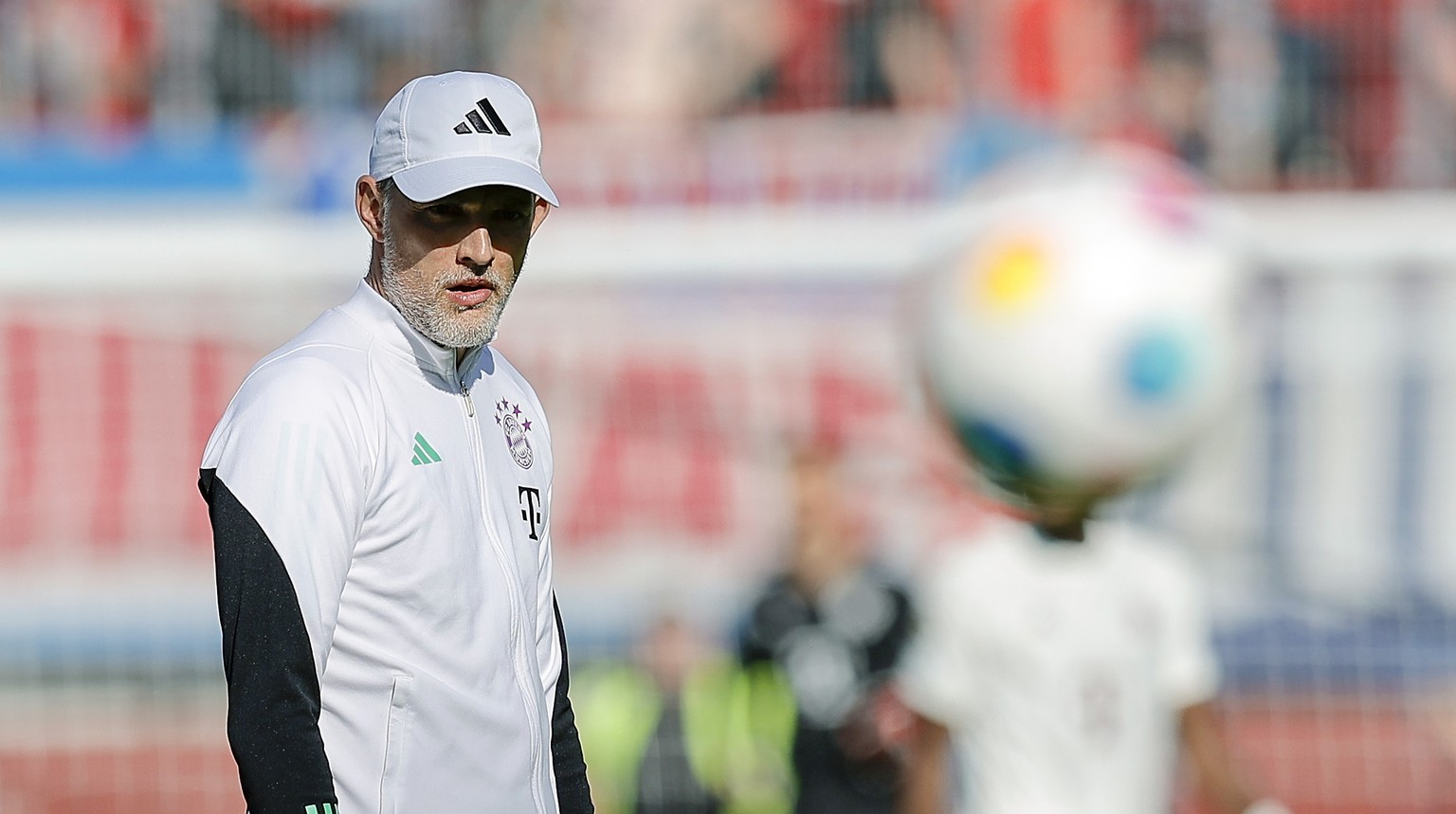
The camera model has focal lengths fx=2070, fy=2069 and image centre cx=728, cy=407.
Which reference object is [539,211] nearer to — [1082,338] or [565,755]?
[565,755]

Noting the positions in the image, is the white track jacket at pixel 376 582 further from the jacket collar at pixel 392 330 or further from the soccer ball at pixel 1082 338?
the soccer ball at pixel 1082 338

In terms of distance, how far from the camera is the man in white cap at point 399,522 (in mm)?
2287

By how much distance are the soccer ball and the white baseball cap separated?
2016mm

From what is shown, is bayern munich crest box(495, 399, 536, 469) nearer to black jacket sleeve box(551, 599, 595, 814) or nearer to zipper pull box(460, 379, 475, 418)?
zipper pull box(460, 379, 475, 418)

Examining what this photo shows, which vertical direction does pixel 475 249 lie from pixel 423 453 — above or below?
above

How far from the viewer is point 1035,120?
8.73 m

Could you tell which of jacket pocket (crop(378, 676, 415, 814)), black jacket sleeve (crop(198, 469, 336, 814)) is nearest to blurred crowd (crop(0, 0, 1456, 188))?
jacket pocket (crop(378, 676, 415, 814))

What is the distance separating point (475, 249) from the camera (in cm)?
248

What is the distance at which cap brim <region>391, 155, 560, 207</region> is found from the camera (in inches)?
95.0

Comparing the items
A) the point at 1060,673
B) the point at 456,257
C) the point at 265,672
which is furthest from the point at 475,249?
the point at 1060,673

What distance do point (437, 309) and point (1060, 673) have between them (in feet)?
8.03

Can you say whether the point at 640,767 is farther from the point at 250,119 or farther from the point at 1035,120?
the point at 250,119

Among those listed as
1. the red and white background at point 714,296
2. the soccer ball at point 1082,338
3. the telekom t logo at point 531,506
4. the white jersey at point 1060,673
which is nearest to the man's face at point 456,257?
the telekom t logo at point 531,506

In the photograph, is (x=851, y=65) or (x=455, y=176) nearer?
(x=455, y=176)
